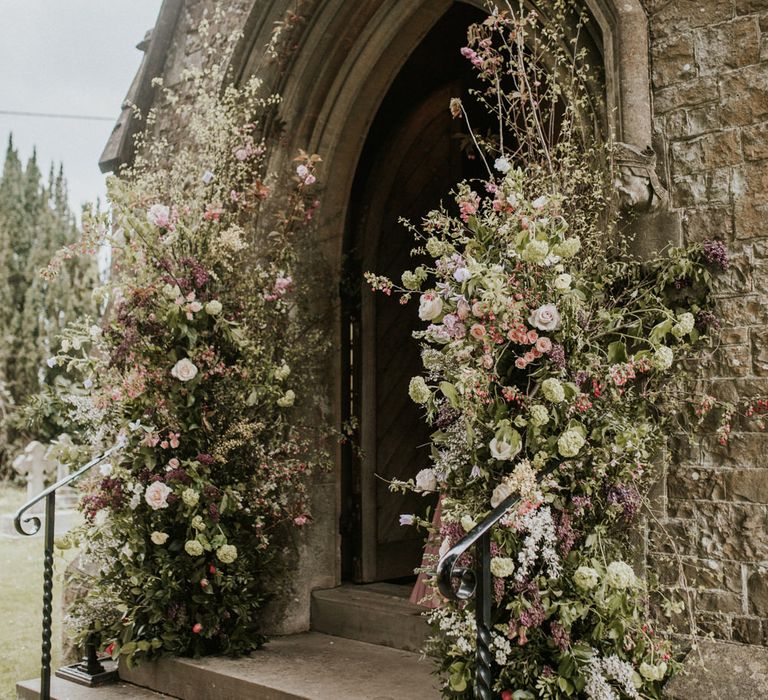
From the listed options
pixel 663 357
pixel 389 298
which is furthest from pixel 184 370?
pixel 663 357

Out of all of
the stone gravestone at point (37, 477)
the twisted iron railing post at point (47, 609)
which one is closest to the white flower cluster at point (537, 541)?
the twisted iron railing post at point (47, 609)

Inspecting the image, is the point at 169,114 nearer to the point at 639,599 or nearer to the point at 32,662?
the point at 32,662

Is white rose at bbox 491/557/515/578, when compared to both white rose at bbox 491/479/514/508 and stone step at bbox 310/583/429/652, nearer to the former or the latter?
white rose at bbox 491/479/514/508

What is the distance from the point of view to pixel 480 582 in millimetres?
2746

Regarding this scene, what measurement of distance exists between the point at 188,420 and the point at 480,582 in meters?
2.10

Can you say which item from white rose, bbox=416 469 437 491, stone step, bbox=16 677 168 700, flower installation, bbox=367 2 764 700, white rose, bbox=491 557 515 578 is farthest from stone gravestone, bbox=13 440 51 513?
white rose, bbox=491 557 515 578

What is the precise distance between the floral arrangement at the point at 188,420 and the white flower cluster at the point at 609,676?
1.95m

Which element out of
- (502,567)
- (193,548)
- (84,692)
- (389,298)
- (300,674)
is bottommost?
(84,692)

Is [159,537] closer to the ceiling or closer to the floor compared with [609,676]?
closer to the ceiling

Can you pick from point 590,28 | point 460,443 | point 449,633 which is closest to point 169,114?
point 590,28

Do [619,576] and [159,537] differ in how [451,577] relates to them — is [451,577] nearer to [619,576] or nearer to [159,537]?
[619,576]

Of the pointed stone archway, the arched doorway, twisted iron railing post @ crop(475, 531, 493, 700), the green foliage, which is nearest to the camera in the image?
twisted iron railing post @ crop(475, 531, 493, 700)

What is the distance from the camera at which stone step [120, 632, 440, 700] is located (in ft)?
12.4

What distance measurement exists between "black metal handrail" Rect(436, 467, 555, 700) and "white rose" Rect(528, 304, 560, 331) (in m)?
0.60
